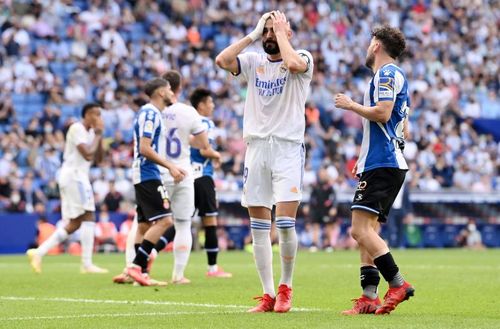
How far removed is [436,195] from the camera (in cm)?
3039

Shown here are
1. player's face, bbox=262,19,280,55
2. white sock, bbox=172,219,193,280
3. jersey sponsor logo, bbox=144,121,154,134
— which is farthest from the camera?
white sock, bbox=172,219,193,280

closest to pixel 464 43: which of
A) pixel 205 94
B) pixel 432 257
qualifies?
pixel 432 257

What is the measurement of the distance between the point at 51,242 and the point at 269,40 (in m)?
7.36

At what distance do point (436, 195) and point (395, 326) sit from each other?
2248 centimetres

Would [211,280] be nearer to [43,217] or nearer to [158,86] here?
Answer: [158,86]

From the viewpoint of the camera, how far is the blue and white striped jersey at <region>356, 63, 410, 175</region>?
30.5 ft

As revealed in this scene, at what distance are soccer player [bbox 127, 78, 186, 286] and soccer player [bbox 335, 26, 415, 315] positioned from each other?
159 inches

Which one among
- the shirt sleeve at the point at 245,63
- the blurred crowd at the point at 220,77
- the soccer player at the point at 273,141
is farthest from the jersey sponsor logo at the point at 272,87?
the blurred crowd at the point at 220,77

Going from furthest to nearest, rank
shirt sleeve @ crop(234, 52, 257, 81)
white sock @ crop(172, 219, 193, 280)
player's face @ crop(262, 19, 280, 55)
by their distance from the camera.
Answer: white sock @ crop(172, 219, 193, 280), shirt sleeve @ crop(234, 52, 257, 81), player's face @ crop(262, 19, 280, 55)

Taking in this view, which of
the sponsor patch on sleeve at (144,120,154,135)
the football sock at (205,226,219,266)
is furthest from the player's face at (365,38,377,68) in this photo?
the football sock at (205,226,219,266)

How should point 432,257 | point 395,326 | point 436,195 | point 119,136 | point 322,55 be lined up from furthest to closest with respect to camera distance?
1. point 322,55
2. point 436,195
3. point 119,136
4. point 432,257
5. point 395,326

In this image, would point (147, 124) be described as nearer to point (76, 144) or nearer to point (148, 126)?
point (148, 126)

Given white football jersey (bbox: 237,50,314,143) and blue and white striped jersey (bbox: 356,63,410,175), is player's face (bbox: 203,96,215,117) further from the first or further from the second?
blue and white striped jersey (bbox: 356,63,410,175)

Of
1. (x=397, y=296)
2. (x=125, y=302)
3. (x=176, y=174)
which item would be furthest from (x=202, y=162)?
(x=397, y=296)
